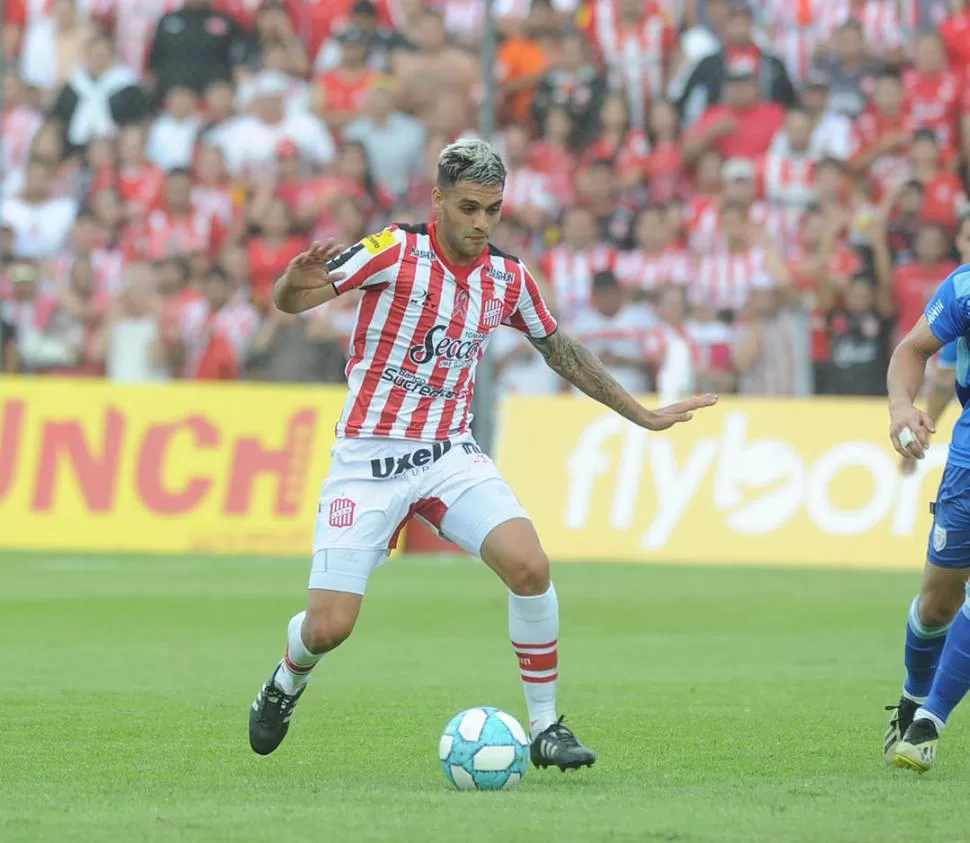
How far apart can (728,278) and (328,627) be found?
11.2 meters

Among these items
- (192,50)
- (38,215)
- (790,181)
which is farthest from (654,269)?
(38,215)

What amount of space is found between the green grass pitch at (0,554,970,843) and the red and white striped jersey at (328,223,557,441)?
51.0 inches

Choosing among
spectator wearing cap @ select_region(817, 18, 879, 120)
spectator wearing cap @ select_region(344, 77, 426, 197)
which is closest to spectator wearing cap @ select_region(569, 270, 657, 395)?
spectator wearing cap @ select_region(344, 77, 426, 197)

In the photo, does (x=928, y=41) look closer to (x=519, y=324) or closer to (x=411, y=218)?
(x=411, y=218)

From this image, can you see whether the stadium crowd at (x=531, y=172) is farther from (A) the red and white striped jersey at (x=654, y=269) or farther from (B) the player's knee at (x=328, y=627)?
(B) the player's knee at (x=328, y=627)

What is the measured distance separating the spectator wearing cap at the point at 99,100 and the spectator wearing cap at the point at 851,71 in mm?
7204

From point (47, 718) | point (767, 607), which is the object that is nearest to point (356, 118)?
point (767, 607)

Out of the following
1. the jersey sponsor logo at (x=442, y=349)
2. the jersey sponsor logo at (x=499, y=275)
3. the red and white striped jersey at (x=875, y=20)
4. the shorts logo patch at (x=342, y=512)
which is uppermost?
the red and white striped jersey at (x=875, y=20)

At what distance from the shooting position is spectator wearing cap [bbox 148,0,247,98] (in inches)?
794

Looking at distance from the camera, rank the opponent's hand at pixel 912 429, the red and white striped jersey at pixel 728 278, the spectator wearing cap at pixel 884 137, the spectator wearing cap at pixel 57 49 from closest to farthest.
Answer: the opponent's hand at pixel 912 429 < the red and white striped jersey at pixel 728 278 < the spectator wearing cap at pixel 884 137 < the spectator wearing cap at pixel 57 49

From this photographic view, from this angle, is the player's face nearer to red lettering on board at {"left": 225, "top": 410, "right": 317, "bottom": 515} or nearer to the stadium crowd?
the stadium crowd

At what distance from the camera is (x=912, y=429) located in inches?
258

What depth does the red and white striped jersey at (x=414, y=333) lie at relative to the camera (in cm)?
707

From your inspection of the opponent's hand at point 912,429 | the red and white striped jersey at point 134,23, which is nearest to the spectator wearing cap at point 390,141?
the red and white striped jersey at point 134,23
